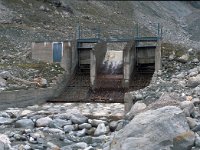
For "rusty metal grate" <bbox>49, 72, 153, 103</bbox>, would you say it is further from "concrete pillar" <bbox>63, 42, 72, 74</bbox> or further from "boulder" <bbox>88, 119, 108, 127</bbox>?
"boulder" <bbox>88, 119, 108, 127</bbox>

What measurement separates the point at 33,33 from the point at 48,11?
873 cm

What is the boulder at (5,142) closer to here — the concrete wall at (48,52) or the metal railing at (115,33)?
the concrete wall at (48,52)

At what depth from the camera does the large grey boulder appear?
1268 cm

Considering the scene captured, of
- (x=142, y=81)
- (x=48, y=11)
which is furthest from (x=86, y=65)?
(x=48, y=11)

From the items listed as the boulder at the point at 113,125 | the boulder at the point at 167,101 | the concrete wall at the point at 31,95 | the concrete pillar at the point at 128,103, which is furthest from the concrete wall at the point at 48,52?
the boulder at the point at 167,101

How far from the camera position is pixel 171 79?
23.5 m

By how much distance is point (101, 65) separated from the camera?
28.2 metres

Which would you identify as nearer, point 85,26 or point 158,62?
point 158,62

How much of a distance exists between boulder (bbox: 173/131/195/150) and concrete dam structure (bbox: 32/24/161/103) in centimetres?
1206

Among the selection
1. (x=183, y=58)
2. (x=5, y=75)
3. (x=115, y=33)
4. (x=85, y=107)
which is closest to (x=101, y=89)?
(x=85, y=107)

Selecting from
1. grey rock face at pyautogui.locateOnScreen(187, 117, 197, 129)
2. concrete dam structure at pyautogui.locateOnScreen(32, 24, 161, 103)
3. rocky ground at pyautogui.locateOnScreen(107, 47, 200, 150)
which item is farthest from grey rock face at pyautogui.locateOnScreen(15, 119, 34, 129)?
grey rock face at pyautogui.locateOnScreen(187, 117, 197, 129)

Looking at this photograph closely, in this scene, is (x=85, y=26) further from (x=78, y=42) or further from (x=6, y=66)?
(x=6, y=66)

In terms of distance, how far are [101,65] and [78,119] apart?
9.76 meters

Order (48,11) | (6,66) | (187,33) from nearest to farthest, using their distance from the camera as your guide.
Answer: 1. (6,66)
2. (48,11)
3. (187,33)
